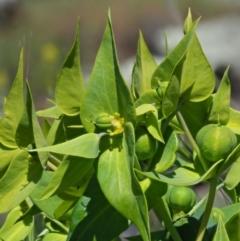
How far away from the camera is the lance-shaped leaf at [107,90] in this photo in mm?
393

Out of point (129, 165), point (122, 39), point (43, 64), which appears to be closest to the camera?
point (129, 165)

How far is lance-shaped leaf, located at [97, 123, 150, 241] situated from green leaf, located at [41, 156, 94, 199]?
0.05 feet

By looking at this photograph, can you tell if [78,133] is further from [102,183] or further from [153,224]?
[153,224]

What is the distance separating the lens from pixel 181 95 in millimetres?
444

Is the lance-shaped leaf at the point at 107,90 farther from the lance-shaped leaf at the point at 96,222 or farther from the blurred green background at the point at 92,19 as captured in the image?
the blurred green background at the point at 92,19

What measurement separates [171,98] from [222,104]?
60 millimetres

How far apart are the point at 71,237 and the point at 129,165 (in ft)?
0.33

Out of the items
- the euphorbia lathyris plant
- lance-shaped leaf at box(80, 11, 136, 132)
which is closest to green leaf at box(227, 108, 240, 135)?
the euphorbia lathyris plant

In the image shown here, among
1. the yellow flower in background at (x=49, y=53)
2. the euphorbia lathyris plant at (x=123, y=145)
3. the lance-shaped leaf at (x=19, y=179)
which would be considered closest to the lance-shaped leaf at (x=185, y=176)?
the euphorbia lathyris plant at (x=123, y=145)

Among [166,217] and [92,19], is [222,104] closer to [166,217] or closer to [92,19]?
[166,217]

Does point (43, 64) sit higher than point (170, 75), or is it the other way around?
point (170, 75)

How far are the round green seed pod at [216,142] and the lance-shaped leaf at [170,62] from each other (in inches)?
2.1

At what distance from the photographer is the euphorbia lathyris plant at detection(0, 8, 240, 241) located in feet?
1.30

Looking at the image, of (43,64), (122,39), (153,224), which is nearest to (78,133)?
(153,224)
